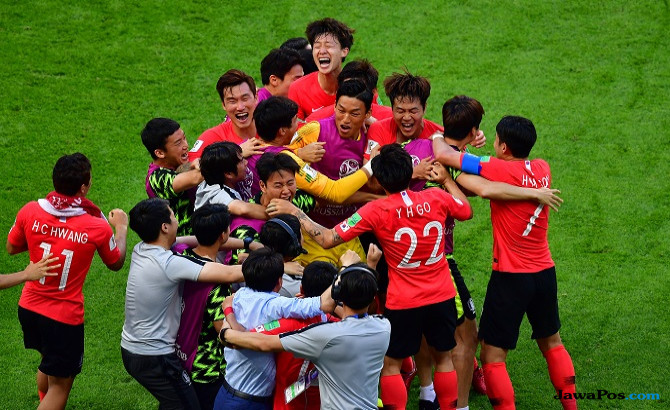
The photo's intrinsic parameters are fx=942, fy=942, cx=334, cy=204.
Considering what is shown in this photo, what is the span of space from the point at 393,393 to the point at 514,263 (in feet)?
4.01

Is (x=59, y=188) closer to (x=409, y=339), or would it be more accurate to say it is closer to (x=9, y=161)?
(x=409, y=339)

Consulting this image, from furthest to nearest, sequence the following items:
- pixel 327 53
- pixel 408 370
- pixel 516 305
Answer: pixel 327 53
pixel 408 370
pixel 516 305

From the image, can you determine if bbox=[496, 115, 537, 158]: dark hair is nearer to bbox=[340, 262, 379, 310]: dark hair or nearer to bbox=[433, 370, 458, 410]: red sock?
bbox=[433, 370, 458, 410]: red sock

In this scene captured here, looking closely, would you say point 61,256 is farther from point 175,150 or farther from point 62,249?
point 175,150

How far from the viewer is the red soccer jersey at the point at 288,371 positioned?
532cm

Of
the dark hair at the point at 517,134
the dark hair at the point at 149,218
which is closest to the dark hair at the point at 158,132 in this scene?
the dark hair at the point at 149,218

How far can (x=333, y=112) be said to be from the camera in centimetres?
751

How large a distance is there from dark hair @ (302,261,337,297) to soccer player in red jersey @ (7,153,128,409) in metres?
1.62

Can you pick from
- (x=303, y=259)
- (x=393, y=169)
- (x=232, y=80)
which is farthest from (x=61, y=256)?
(x=393, y=169)

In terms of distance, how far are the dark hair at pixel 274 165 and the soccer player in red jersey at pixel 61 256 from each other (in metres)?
1.12

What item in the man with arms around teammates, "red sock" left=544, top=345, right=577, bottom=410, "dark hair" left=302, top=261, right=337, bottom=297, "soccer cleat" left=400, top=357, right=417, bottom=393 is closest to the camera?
"dark hair" left=302, top=261, right=337, bottom=297

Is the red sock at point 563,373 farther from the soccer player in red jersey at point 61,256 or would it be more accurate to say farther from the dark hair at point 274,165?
the soccer player in red jersey at point 61,256

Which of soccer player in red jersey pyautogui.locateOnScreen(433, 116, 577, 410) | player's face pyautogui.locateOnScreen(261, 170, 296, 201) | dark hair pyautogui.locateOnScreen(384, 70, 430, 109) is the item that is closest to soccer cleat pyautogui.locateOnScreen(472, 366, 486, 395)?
soccer player in red jersey pyautogui.locateOnScreen(433, 116, 577, 410)

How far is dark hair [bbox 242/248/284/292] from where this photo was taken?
5.36 metres
